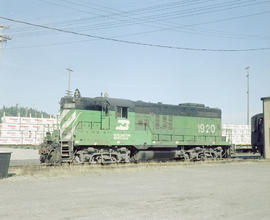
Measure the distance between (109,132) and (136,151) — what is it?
2208 mm

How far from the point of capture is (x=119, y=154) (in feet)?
54.5

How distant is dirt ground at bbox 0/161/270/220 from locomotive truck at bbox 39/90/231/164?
2.77 m

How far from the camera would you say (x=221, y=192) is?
8844 mm

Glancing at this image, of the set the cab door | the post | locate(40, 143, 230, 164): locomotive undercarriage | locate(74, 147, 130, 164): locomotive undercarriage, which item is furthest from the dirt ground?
the post

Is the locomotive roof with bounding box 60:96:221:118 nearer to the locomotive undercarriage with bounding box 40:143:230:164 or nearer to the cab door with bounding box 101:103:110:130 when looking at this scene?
the cab door with bounding box 101:103:110:130

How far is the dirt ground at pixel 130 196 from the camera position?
6.33 m

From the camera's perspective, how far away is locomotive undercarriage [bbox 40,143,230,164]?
1482 cm

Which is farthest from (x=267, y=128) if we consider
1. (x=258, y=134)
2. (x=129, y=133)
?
(x=129, y=133)

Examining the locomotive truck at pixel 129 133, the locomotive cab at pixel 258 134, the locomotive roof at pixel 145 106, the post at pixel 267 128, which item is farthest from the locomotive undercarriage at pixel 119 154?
the locomotive cab at pixel 258 134

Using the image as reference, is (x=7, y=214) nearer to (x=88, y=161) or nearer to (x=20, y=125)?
(x=88, y=161)

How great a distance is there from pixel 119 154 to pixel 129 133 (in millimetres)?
1255

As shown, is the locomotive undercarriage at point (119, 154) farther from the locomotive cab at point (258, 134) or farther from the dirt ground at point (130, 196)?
the locomotive cab at point (258, 134)

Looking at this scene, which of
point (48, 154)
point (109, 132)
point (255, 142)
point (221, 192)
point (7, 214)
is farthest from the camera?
point (255, 142)

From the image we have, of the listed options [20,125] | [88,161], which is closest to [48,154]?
[88,161]
